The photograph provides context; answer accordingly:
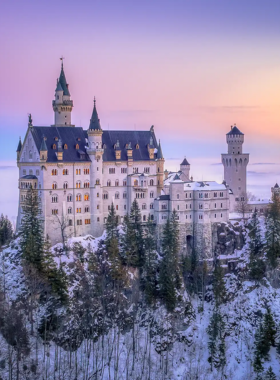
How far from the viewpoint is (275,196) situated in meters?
115

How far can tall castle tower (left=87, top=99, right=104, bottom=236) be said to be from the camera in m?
108

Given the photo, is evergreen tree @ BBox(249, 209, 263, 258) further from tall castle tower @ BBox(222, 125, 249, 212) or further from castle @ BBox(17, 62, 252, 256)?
tall castle tower @ BBox(222, 125, 249, 212)

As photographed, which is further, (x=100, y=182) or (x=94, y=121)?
(x=100, y=182)

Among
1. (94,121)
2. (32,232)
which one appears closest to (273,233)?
(94,121)

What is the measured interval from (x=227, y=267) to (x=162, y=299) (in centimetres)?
1588

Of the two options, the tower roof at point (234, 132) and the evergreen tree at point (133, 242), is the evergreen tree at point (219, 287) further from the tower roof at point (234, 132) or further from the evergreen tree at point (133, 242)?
the tower roof at point (234, 132)

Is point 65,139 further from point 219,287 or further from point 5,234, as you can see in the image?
point 219,287

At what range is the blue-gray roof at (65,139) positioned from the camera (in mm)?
104750

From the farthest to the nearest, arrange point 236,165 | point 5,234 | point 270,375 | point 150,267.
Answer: point 236,165 < point 5,234 < point 150,267 < point 270,375

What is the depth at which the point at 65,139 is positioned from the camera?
107312 mm

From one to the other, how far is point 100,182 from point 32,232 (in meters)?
16.5

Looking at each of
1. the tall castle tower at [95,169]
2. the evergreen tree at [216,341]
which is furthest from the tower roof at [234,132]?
the evergreen tree at [216,341]

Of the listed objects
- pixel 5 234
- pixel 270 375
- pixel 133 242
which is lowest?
pixel 270 375

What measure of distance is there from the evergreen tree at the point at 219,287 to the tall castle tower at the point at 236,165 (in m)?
23.4
